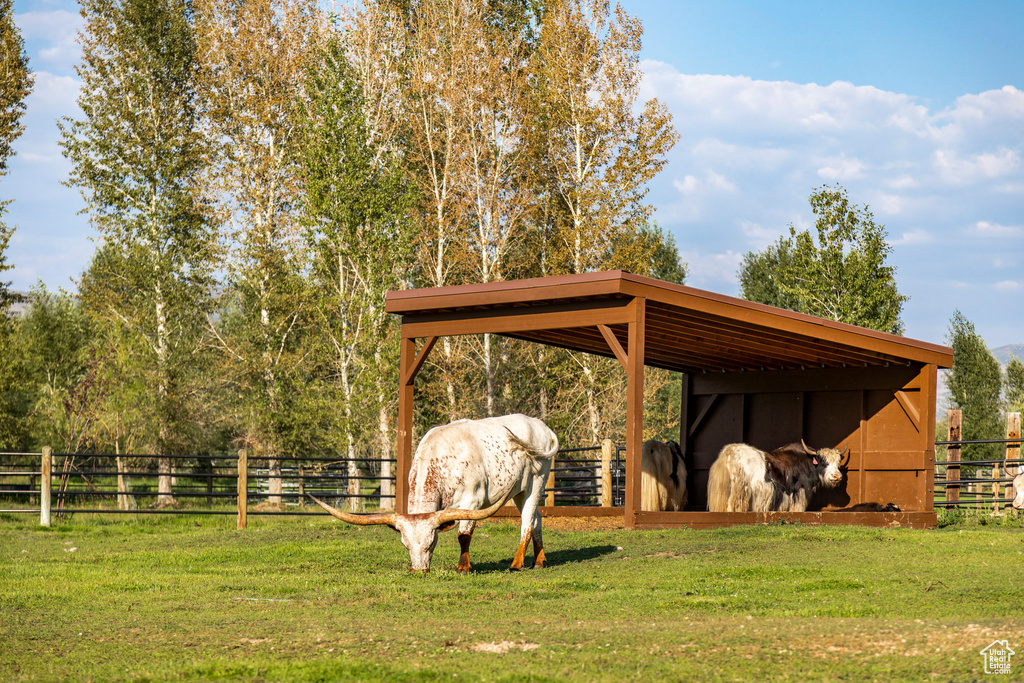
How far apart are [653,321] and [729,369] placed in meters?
6.03

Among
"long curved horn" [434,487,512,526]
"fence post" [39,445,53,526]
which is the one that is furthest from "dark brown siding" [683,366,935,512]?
"fence post" [39,445,53,526]

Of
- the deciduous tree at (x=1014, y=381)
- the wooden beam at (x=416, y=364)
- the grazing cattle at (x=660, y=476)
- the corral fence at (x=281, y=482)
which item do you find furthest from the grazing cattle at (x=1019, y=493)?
the deciduous tree at (x=1014, y=381)

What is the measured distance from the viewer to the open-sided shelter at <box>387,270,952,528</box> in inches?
542

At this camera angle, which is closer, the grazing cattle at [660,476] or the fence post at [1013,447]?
the grazing cattle at [660,476]

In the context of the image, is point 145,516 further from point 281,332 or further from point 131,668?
point 131,668

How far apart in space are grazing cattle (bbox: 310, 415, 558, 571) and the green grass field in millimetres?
449

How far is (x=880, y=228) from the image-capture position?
31.8 meters

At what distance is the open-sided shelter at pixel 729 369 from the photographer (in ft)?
45.2

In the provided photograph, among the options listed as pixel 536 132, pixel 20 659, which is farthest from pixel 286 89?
pixel 20 659

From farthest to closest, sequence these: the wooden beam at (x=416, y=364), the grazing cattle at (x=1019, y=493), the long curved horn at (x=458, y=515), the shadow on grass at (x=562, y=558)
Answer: the grazing cattle at (x=1019, y=493)
the wooden beam at (x=416, y=364)
the shadow on grass at (x=562, y=558)
the long curved horn at (x=458, y=515)

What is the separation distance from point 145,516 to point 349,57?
17042 mm

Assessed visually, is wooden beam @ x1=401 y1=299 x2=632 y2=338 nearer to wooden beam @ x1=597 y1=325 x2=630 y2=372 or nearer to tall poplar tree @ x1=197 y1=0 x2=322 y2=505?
wooden beam @ x1=597 y1=325 x2=630 y2=372

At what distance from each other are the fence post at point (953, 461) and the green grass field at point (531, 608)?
611cm

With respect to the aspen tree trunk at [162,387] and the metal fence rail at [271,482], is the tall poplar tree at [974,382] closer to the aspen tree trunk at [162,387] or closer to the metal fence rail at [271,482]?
the metal fence rail at [271,482]
